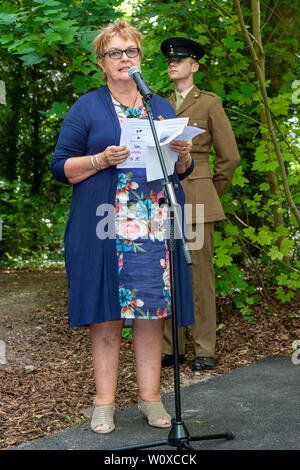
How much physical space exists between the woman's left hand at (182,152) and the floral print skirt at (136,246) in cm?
21

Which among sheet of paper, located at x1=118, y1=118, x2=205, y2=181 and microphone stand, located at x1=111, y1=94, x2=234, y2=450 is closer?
microphone stand, located at x1=111, y1=94, x2=234, y2=450

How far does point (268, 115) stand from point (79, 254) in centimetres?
302

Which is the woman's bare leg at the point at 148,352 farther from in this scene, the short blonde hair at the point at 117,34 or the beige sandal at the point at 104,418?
the short blonde hair at the point at 117,34

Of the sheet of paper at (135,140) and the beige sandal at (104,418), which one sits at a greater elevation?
the sheet of paper at (135,140)

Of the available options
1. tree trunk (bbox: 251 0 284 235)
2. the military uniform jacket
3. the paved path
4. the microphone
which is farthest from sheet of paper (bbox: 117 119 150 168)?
tree trunk (bbox: 251 0 284 235)

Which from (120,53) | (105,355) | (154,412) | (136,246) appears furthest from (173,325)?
(120,53)

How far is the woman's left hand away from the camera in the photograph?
310 centimetres

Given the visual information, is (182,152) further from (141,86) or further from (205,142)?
(205,142)

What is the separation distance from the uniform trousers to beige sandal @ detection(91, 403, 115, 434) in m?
1.45

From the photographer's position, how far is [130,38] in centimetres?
316

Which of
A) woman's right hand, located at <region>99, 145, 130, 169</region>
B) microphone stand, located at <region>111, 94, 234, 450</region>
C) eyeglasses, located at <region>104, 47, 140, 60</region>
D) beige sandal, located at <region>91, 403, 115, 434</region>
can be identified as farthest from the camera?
beige sandal, located at <region>91, 403, 115, 434</region>

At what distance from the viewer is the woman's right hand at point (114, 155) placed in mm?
3006

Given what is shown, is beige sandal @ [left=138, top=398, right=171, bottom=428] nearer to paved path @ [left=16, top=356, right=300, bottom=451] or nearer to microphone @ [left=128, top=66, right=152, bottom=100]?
paved path @ [left=16, top=356, right=300, bottom=451]

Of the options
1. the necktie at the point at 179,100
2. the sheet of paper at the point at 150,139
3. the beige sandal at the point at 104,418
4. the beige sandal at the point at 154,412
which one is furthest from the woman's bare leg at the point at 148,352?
the necktie at the point at 179,100
